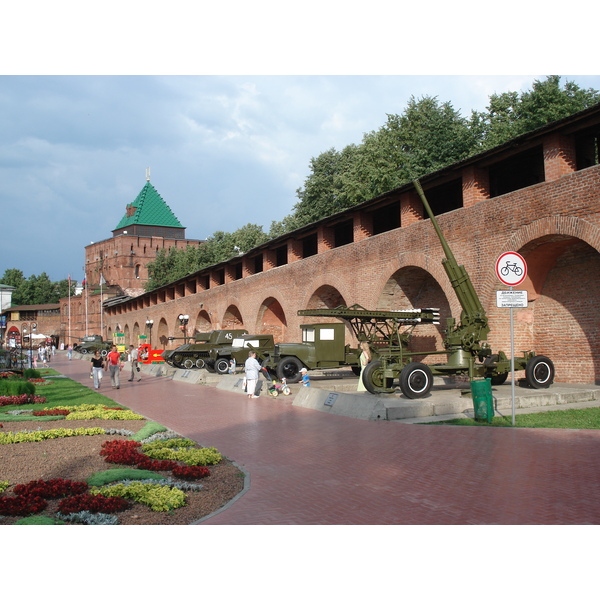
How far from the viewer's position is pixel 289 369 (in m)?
18.8

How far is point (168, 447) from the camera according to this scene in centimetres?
902

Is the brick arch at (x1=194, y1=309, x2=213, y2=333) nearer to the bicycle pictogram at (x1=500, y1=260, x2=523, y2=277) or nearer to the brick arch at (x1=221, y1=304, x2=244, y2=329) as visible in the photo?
the brick arch at (x1=221, y1=304, x2=244, y2=329)

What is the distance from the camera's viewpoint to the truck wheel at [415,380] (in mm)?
12531

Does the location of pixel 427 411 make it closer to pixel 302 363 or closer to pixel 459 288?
pixel 459 288

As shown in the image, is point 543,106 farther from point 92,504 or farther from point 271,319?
point 92,504

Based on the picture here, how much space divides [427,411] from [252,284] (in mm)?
21512

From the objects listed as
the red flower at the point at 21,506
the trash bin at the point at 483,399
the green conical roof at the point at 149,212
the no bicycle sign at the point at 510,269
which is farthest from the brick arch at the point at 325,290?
the green conical roof at the point at 149,212

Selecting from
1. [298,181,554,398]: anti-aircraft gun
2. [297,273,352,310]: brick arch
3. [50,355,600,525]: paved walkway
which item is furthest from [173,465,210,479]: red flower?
[297,273,352,310]: brick arch

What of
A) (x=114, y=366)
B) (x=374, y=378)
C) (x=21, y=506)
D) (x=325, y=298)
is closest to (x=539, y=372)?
(x=374, y=378)

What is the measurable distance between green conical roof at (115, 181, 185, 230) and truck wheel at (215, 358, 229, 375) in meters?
68.4

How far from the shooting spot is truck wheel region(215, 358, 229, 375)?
1035 inches

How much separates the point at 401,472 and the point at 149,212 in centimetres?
9074

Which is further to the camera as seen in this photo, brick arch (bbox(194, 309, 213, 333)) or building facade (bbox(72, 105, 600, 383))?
brick arch (bbox(194, 309, 213, 333))

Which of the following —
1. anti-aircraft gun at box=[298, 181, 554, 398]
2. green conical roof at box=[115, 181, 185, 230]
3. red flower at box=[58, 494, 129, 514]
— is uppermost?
green conical roof at box=[115, 181, 185, 230]
